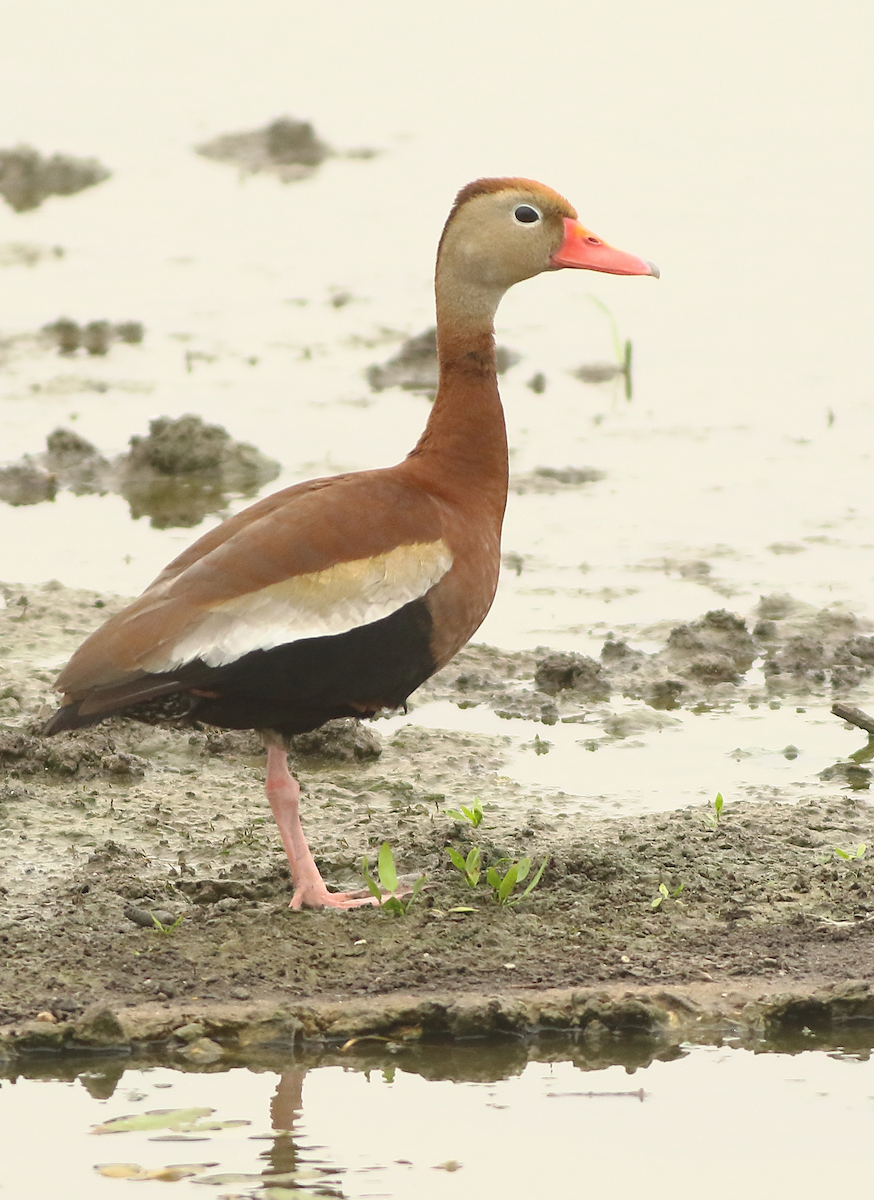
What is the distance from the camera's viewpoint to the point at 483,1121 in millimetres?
4598

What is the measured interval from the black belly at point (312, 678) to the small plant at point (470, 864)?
462mm

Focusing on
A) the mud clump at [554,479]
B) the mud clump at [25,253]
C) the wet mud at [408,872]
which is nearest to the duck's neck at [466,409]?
the wet mud at [408,872]

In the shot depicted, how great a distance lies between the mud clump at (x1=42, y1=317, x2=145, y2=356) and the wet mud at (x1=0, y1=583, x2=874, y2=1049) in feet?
16.2

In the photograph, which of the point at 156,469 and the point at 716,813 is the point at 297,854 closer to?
the point at 716,813

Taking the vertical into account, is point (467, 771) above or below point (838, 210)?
below

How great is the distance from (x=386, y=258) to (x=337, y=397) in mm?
3283

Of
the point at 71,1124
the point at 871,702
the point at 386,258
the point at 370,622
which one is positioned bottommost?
the point at 71,1124

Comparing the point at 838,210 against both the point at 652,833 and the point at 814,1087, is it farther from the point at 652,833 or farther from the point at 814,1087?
the point at 814,1087

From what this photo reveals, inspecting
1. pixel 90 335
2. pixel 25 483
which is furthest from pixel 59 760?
pixel 90 335

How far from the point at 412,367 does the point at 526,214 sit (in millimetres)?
5151

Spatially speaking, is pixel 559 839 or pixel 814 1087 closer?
pixel 814 1087

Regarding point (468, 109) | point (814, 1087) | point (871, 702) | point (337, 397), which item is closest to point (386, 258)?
point (337, 397)

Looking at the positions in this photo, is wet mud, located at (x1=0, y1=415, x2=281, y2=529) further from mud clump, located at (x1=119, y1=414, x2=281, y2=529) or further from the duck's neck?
the duck's neck

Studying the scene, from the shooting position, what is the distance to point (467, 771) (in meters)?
6.81
